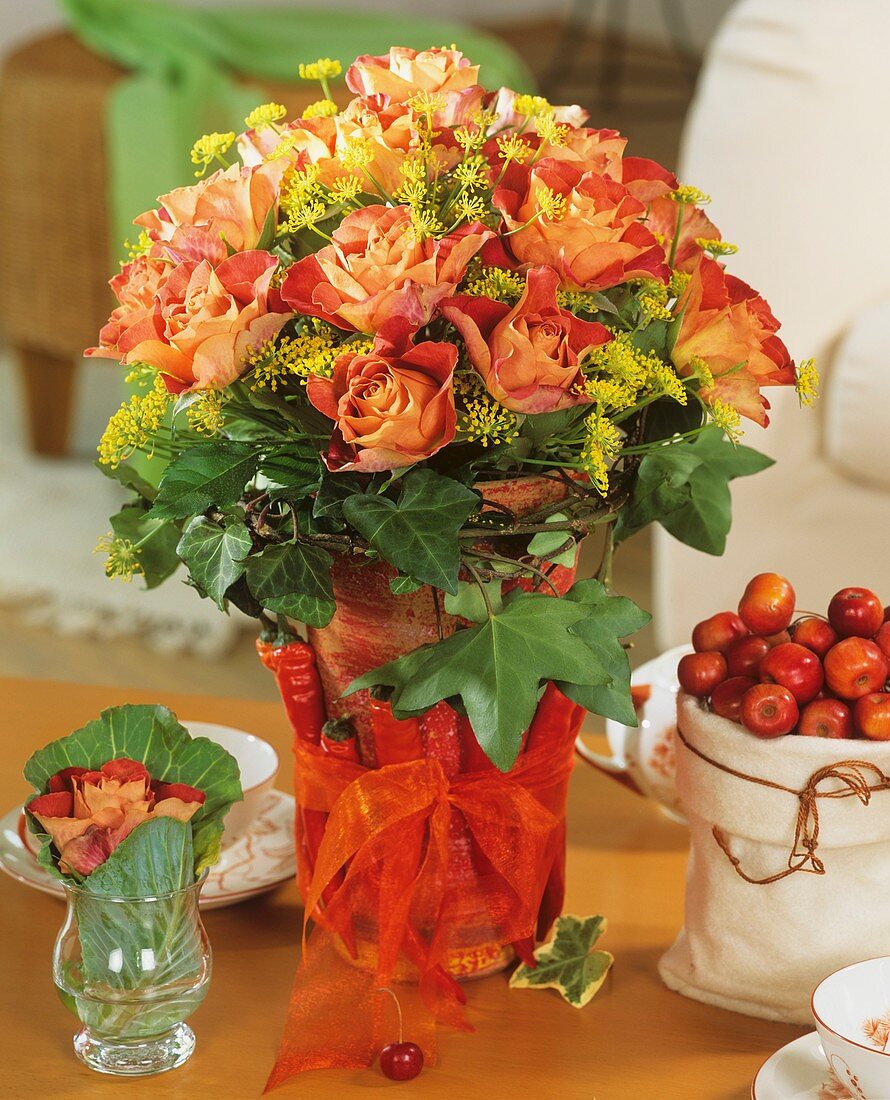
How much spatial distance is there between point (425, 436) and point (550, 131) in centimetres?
17

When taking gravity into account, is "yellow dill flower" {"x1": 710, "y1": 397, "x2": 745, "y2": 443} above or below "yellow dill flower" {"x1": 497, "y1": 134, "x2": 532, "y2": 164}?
below

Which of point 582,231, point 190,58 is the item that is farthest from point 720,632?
point 190,58

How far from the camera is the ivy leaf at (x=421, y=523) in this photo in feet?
2.03

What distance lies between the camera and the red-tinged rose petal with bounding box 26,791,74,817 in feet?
2.21

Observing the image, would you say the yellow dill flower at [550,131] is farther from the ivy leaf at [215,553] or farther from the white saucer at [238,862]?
the white saucer at [238,862]

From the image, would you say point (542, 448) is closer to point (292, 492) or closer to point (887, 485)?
point (292, 492)

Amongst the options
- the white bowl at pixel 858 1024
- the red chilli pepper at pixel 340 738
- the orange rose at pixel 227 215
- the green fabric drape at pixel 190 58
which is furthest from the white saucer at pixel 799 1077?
the green fabric drape at pixel 190 58

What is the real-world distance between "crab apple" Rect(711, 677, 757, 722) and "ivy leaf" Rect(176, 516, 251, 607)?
246 millimetres

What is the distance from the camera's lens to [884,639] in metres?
0.71

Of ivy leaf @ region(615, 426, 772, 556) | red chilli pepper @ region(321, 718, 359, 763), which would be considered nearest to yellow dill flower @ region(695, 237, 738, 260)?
ivy leaf @ region(615, 426, 772, 556)

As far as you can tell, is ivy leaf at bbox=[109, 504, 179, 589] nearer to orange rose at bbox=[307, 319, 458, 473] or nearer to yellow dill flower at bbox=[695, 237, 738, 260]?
orange rose at bbox=[307, 319, 458, 473]

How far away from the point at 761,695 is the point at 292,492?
0.24 metres

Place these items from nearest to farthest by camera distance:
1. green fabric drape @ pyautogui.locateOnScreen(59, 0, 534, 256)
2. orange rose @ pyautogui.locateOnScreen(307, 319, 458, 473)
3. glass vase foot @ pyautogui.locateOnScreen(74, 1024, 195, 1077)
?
orange rose @ pyautogui.locateOnScreen(307, 319, 458, 473) < glass vase foot @ pyautogui.locateOnScreen(74, 1024, 195, 1077) < green fabric drape @ pyautogui.locateOnScreen(59, 0, 534, 256)

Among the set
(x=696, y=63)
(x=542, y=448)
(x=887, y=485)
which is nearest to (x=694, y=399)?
(x=542, y=448)
